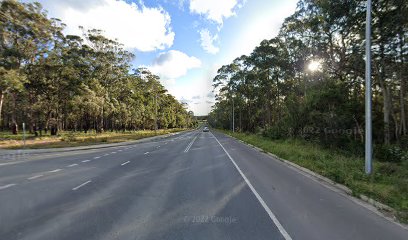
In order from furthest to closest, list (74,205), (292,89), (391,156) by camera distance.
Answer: (292,89) → (391,156) → (74,205)

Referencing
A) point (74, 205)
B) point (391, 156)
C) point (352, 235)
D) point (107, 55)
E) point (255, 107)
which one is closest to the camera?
point (352, 235)

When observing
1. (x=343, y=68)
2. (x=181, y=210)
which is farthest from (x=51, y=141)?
(x=343, y=68)

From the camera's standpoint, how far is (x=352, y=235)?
4.82 meters

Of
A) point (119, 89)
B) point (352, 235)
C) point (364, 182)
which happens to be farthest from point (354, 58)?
point (119, 89)

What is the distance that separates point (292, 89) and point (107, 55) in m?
34.0

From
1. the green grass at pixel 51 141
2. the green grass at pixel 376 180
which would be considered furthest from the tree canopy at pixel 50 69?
the green grass at pixel 376 180

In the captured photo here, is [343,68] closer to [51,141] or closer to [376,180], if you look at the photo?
[376,180]

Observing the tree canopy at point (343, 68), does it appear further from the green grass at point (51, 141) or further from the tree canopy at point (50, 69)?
the tree canopy at point (50, 69)

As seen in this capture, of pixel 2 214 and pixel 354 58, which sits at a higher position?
pixel 354 58

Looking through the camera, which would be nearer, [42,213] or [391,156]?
[42,213]

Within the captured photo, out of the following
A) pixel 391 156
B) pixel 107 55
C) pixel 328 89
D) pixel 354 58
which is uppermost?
pixel 107 55

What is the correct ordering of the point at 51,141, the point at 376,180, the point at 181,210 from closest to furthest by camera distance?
the point at 181,210 → the point at 376,180 → the point at 51,141

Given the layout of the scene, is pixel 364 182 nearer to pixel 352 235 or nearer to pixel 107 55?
pixel 352 235

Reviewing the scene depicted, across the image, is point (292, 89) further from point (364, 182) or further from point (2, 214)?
point (2, 214)
